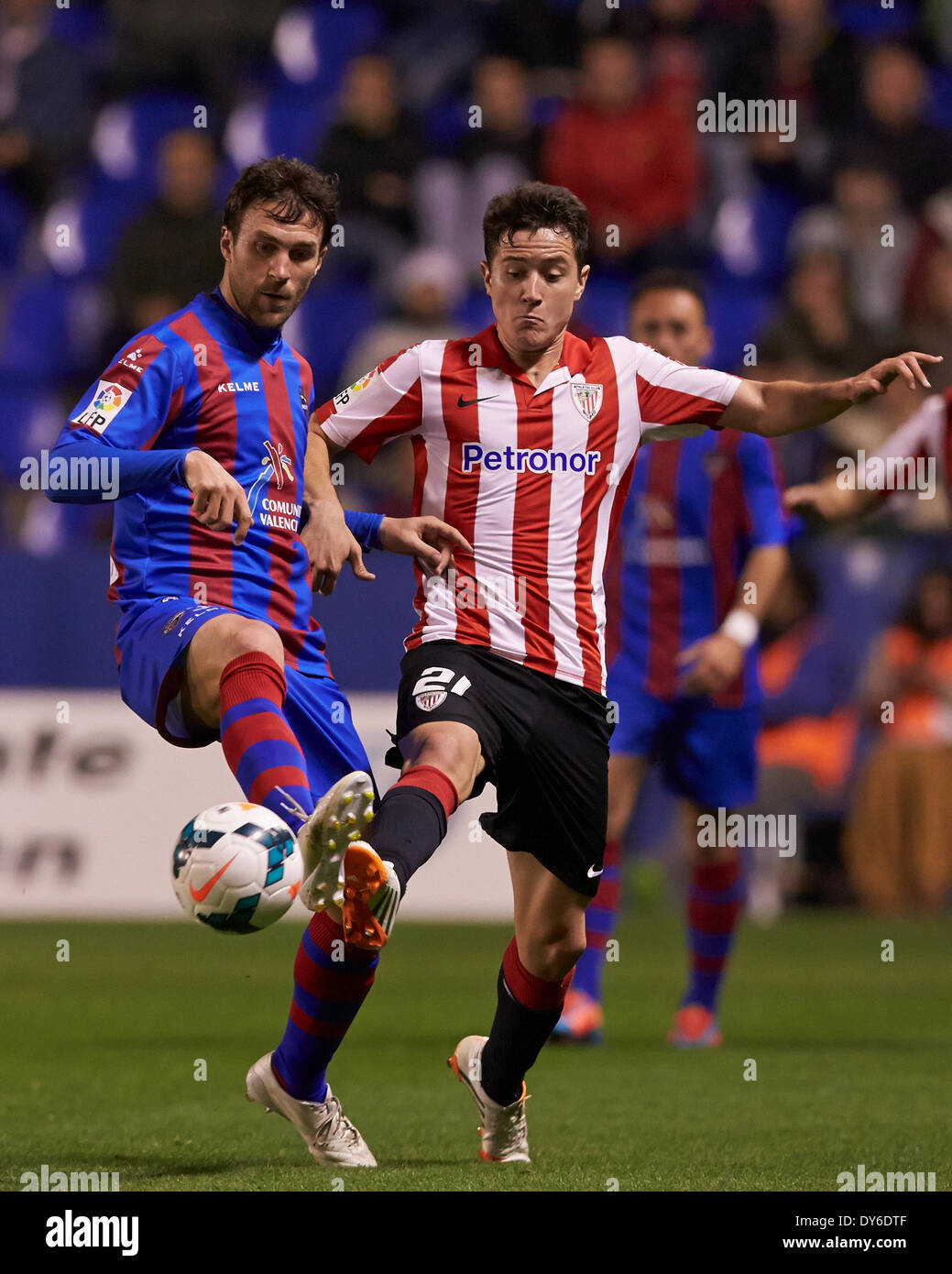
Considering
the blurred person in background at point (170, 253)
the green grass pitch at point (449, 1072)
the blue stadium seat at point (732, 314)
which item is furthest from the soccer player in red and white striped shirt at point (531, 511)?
the blue stadium seat at point (732, 314)

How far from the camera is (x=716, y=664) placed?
21.2 ft

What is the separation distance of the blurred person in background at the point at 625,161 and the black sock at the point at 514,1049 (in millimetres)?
8684

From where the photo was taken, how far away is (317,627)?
4.71 m

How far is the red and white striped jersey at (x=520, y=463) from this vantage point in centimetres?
434

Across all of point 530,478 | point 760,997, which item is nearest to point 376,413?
point 530,478

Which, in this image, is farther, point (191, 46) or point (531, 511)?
point (191, 46)

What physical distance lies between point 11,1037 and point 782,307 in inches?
305

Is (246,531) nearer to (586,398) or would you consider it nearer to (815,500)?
(586,398)

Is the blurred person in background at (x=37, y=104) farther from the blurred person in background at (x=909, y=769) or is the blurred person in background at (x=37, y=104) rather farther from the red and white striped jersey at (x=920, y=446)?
the red and white striped jersey at (x=920, y=446)

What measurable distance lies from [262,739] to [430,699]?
38 cm

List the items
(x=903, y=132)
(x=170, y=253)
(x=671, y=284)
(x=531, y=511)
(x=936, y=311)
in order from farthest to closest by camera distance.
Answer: (x=903, y=132)
(x=936, y=311)
(x=170, y=253)
(x=671, y=284)
(x=531, y=511)

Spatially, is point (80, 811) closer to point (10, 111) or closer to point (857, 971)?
point (857, 971)

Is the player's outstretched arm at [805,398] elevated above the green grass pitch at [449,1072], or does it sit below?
above

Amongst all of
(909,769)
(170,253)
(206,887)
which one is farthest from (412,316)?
(206,887)
